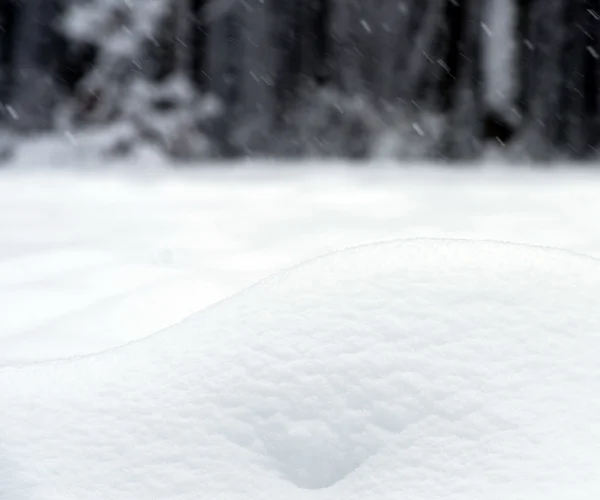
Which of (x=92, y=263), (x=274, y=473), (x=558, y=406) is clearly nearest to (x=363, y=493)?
(x=274, y=473)

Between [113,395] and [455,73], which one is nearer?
[113,395]

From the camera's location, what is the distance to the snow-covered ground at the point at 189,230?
1560mm

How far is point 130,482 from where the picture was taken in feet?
2.91

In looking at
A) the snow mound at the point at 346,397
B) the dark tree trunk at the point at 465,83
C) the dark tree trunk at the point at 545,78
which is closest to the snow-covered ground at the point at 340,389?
the snow mound at the point at 346,397

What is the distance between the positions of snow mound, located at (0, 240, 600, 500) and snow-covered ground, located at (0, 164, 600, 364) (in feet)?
1.17

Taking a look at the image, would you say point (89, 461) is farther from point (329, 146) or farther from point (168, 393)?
point (329, 146)

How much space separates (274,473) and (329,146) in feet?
22.1

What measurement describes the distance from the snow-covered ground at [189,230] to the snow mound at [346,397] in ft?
1.17

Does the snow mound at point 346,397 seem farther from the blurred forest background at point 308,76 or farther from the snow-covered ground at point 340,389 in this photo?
the blurred forest background at point 308,76

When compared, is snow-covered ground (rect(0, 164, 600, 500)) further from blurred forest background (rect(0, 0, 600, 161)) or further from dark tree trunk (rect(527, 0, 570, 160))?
dark tree trunk (rect(527, 0, 570, 160))

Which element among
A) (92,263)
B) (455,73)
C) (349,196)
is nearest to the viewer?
(92,263)

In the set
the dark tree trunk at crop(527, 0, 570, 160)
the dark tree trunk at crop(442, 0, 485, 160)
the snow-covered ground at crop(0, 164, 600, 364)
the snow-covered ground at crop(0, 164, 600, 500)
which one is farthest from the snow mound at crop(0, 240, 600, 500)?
the dark tree trunk at crop(527, 0, 570, 160)

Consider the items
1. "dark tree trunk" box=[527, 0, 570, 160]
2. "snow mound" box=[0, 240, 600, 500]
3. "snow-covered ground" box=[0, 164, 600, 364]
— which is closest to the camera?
"snow mound" box=[0, 240, 600, 500]

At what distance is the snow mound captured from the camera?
87 centimetres
